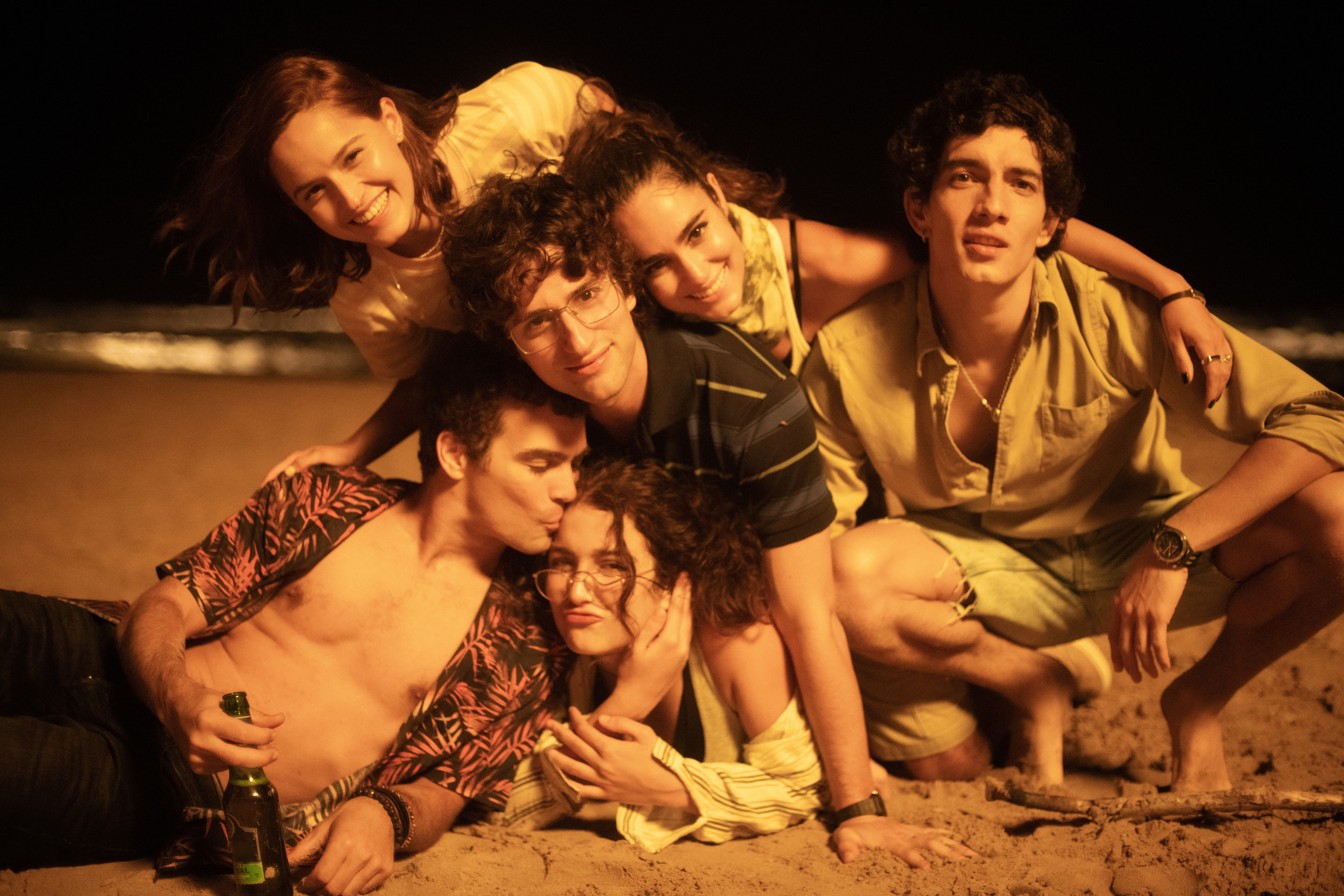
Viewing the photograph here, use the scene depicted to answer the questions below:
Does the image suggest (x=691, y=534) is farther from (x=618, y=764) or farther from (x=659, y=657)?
(x=618, y=764)

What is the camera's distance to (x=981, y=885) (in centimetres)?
214

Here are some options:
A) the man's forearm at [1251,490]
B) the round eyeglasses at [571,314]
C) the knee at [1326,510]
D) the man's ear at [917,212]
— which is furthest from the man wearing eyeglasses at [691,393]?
the knee at [1326,510]

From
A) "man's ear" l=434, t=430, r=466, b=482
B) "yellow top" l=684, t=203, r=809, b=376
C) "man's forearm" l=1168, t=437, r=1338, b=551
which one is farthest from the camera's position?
"yellow top" l=684, t=203, r=809, b=376

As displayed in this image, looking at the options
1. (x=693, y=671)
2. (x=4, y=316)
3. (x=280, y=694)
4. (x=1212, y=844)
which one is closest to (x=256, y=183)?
(x=280, y=694)

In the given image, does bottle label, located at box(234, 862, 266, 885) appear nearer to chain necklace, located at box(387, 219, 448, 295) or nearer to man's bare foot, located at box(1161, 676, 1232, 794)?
chain necklace, located at box(387, 219, 448, 295)

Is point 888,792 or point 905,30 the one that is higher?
point 905,30

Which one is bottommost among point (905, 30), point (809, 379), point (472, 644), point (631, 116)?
point (472, 644)

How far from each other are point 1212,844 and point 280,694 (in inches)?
85.4

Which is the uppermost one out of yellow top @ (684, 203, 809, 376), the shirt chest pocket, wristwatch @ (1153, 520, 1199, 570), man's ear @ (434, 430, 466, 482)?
yellow top @ (684, 203, 809, 376)

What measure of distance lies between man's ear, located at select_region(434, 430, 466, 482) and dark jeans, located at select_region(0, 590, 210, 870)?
0.90m

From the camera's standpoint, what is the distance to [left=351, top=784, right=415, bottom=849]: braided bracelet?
226cm

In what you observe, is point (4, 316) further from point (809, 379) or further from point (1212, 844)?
point (1212, 844)

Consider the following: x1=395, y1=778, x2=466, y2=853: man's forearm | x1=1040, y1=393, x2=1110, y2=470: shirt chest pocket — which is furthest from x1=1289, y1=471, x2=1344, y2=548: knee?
x1=395, y1=778, x2=466, y2=853: man's forearm

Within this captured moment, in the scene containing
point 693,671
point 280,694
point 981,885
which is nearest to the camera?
point 981,885
